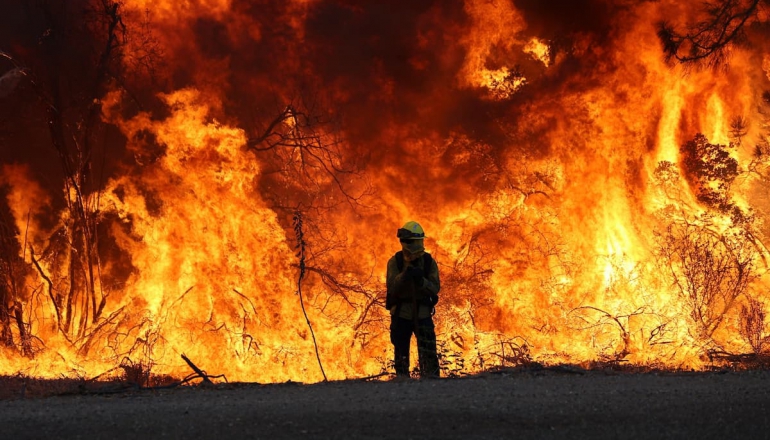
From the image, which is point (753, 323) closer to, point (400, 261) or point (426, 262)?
point (426, 262)

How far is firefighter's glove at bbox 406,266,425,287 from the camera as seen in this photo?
29.9 feet

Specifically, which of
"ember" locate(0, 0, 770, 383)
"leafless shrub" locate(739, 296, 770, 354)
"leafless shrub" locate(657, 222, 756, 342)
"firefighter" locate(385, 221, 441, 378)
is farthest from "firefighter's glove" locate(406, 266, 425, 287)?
"leafless shrub" locate(739, 296, 770, 354)

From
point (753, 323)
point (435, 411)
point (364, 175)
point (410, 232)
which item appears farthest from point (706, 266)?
point (435, 411)

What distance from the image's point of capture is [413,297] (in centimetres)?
923

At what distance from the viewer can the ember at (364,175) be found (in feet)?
38.0

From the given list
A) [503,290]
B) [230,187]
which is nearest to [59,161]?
[230,187]

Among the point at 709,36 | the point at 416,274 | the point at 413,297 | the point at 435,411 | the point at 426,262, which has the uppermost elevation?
the point at 709,36

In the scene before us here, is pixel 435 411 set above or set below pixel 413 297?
below

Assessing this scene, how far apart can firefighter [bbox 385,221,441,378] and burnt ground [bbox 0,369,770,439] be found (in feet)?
3.94

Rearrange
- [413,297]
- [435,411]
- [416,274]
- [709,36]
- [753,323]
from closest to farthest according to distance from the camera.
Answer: [435,411] < [416,274] < [413,297] < [753,323] < [709,36]

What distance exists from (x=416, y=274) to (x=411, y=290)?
22cm

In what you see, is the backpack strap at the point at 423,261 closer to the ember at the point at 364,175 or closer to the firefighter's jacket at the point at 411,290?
the firefighter's jacket at the point at 411,290

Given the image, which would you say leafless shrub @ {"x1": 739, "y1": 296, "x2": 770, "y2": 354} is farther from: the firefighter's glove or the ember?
the firefighter's glove

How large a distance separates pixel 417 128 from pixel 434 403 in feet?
20.3
